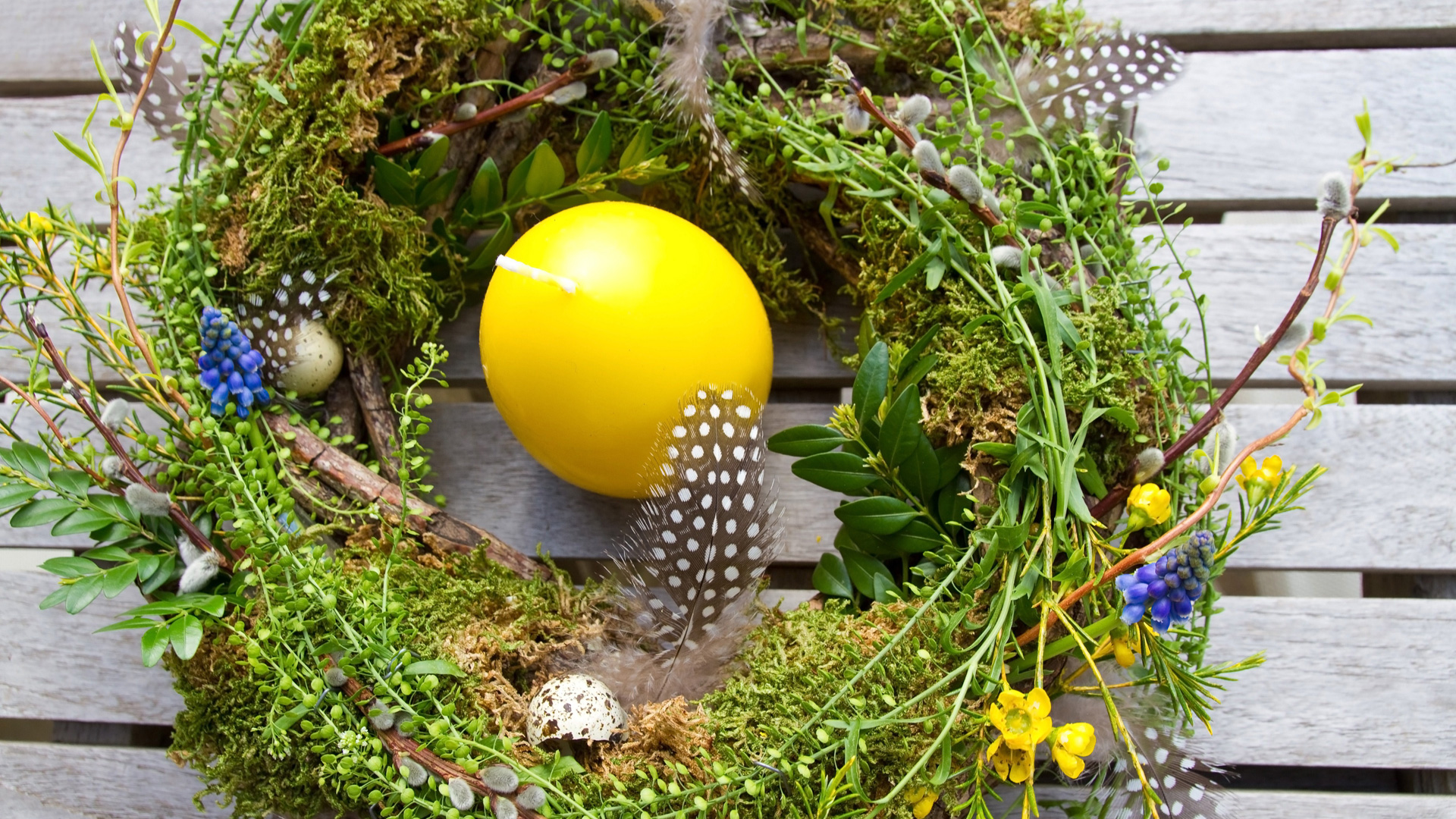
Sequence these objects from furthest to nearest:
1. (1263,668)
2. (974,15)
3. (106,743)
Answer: (106,743), (1263,668), (974,15)

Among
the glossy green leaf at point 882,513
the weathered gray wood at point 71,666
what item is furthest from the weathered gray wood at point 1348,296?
the weathered gray wood at point 71,666

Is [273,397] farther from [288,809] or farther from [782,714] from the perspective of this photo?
[782,714]

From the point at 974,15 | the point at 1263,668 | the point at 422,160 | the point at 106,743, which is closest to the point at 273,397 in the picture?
the point at 422,160

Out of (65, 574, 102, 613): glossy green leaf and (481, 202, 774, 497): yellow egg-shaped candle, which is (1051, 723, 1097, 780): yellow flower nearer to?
(481, 202, 774, 497): yellow egg-shaped candle

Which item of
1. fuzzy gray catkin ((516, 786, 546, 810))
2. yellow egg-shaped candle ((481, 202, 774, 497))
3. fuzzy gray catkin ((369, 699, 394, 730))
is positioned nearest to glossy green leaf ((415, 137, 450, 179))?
yellow egg-shaped candle ((481, 202, 774, 497))

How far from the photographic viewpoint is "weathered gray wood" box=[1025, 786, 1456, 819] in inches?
44.0

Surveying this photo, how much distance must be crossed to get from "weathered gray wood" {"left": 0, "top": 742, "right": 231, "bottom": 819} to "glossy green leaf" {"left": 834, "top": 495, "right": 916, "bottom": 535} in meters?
0.97

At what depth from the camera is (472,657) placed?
94 centimetres

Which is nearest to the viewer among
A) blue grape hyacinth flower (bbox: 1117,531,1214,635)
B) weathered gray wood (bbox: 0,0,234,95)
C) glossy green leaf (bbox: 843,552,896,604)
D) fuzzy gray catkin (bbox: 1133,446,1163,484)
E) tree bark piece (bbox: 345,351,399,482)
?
blue grape hyacinth flower (bbox: 1117,531,1214,635)

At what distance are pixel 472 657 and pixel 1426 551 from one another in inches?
48.0

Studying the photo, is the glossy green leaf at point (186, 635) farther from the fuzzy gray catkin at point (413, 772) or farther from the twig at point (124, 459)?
the fuzzy gray catkin at point (413, 772)

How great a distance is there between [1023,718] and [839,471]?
0.32m

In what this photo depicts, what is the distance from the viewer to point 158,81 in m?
1.02

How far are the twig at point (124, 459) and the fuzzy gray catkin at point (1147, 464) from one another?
0.98m
